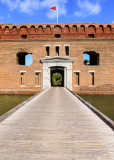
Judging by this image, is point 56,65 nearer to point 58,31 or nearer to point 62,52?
point 62,52

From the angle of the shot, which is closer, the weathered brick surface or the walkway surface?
the walkway surface

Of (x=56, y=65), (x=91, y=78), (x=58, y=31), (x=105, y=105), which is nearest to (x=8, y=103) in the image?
(x=105, y=105)

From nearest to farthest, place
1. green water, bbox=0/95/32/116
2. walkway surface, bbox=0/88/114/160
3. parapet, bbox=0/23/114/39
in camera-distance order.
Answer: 1. walkway surface, bbox=0/88/114/160
2. green water, bbox=0/95/32/116
3. parapet, bbox=0/23/114/39

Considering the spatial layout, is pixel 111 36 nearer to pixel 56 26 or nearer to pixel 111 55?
pixel 111 55

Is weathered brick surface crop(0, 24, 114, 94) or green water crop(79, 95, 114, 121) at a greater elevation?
weathered brick surface crop(0, 24, 114, 94)

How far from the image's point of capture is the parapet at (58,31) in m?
24.2

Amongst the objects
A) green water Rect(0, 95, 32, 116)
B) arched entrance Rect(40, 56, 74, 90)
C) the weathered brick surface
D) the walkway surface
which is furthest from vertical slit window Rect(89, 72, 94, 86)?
the walkway surface

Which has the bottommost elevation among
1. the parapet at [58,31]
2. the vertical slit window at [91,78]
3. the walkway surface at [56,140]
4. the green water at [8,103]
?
the green water at [8,103]

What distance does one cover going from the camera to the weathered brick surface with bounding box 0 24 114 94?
78.2 feet

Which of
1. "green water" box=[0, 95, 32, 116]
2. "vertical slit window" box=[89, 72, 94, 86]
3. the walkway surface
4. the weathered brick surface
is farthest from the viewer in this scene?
"vertical slit window" box=[89, 72, 94, 86]

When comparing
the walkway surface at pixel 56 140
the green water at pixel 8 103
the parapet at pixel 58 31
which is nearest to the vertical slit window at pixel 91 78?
the parapet at pixel 58 31

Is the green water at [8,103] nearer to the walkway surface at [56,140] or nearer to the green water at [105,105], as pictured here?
the walkway surface at [56,140]

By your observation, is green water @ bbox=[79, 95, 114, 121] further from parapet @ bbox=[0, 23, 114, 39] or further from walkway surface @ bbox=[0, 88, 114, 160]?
parapet @ bbox=[0, 23, 114, 39]

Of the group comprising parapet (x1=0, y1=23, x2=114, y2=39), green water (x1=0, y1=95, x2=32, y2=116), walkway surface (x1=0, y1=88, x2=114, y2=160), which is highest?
parapet (x1=0, y1=23, x2=114, y2=39)
